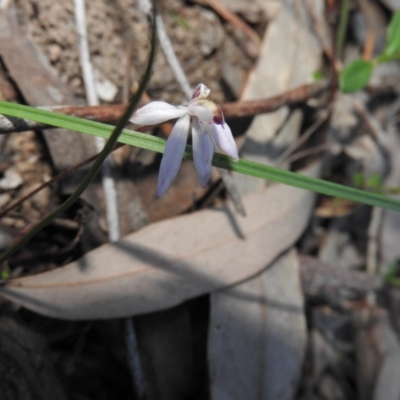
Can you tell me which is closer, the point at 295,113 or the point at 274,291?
the point at 274,291

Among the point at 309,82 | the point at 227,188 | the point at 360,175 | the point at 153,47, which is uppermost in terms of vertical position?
the point at 153,47

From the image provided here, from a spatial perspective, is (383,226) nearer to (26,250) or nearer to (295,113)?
(295,113)

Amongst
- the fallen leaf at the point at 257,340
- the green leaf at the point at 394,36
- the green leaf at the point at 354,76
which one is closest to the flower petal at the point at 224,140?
the fallen leaf at the point at 257,340

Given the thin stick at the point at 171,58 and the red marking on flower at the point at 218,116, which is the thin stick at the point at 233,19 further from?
the red marking on flower at the point at 218,116

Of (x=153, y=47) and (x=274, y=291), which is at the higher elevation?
(x=153, y=47)

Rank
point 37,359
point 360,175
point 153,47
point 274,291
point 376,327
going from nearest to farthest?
point 153,47 → point 37,359 → point 274,291 → point 376,327 → point 360,175

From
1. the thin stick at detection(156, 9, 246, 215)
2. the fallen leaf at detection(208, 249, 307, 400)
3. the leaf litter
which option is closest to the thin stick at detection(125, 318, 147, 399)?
the leaf litter

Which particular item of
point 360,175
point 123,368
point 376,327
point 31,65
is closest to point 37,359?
point 123,368

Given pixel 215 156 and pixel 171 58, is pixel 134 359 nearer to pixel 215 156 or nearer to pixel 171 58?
pixel 215 156
